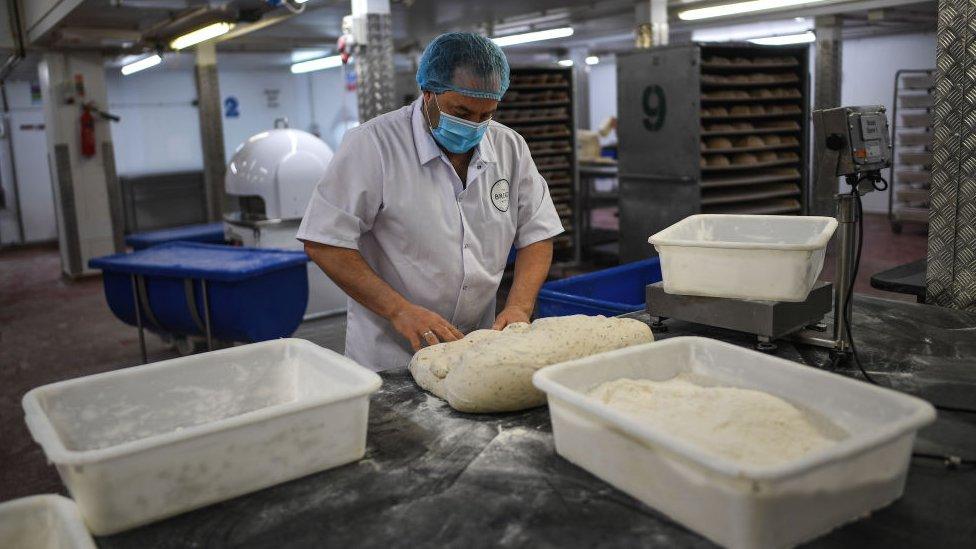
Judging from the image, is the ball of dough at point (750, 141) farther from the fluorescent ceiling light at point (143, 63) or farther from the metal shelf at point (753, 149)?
the fluorescent ceiling light at point (143, 63)

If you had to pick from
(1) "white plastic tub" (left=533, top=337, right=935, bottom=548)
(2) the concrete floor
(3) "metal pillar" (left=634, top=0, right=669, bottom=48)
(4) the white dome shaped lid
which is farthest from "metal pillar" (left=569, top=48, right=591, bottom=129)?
(1) "white plastic tub" (left=533, top=337, right=935, bottom=548)

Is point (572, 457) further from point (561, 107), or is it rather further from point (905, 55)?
point (905, 55)

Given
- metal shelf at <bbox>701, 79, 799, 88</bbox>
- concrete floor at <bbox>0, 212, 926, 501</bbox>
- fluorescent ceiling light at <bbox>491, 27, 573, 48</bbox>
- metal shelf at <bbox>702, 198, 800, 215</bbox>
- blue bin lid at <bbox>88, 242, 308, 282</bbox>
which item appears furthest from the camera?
fluorescent ceiling light at <bbox>491, 27, 573, 48</bbox>

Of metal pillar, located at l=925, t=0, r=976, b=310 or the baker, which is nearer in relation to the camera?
the baker

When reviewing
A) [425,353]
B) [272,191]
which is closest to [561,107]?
[272,191]

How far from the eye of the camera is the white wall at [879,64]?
10.1m

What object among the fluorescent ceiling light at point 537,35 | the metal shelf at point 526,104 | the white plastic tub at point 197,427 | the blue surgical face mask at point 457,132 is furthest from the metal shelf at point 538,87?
the white plastic tub at point 197,427

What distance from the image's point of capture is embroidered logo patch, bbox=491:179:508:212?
6.98 feet

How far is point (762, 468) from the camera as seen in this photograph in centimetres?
89

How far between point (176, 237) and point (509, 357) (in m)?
4.63

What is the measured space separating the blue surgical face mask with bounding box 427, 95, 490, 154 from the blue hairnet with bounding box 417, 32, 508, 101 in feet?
0.25

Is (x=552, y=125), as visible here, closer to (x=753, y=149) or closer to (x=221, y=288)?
(x=753, y=149)

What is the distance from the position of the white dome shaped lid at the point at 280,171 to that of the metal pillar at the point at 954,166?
3.45 metres

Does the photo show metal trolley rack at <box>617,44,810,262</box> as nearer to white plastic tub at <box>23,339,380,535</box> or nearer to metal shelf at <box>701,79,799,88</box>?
metal shelf at <box>701,79,799,88</box>
